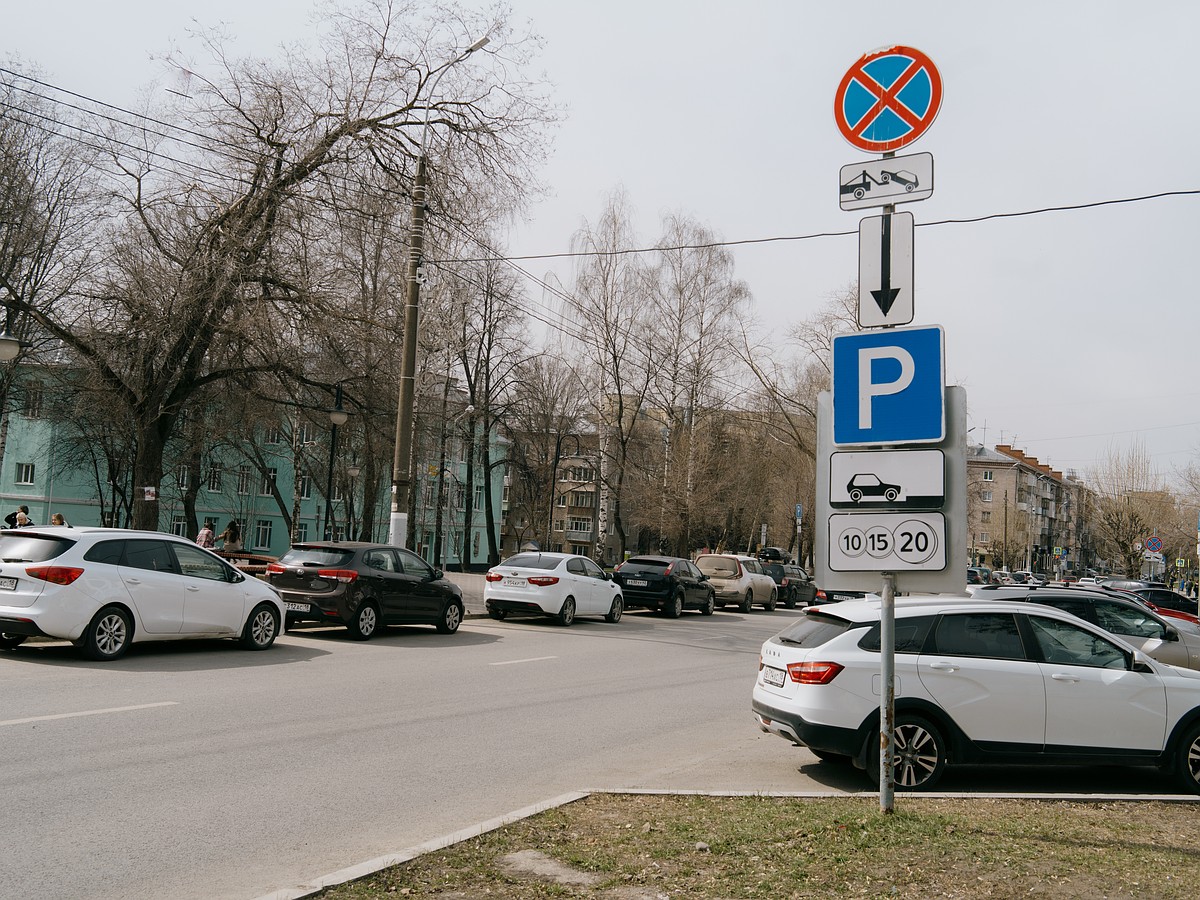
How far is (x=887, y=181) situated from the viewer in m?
5.80

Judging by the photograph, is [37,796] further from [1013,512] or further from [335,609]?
[1013,512]

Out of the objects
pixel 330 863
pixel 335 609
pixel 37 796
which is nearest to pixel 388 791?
pixel 330 863

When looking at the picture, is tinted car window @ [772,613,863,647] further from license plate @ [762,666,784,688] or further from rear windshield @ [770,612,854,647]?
license plate @ [762,666,784,688]

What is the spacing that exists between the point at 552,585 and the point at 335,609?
632 cm

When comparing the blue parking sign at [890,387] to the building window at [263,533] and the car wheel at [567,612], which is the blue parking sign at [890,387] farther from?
the building window at [263,533]

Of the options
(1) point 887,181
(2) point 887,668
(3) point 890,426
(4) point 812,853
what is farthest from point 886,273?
(4) point 812,853

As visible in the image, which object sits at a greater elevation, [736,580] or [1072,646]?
[1072,646]

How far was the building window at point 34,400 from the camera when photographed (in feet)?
123

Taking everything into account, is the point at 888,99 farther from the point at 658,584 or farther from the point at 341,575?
the point at 658,584

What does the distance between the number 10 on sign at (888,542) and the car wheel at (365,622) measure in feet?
40.1

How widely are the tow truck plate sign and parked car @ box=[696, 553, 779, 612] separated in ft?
88.7

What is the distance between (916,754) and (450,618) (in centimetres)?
1213

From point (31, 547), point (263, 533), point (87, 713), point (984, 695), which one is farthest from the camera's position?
point (263, 533)

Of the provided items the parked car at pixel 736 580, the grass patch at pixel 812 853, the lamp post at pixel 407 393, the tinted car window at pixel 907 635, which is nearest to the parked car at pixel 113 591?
the lamp post at pixel 407 393
